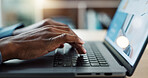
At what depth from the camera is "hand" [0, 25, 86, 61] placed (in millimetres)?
549

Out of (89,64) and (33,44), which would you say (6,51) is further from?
(89,64)

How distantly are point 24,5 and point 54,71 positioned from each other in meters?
2.43

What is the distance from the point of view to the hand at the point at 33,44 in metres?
0.55

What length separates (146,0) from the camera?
573 millimetres

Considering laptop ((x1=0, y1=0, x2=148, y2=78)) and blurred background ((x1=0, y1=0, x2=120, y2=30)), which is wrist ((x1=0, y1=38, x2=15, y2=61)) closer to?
Answer: laptop ((x1=0, y1=0, x2=148, y2=78))

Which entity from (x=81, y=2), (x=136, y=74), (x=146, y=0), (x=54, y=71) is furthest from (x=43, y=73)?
(x=81, y=2)

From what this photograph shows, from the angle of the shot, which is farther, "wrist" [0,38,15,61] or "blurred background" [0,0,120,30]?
"blurred background" [0,0,120,30]

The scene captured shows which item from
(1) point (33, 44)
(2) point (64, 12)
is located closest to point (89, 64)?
(1) point (33, 44)

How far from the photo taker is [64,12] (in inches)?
107

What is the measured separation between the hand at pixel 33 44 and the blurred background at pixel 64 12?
188 cm

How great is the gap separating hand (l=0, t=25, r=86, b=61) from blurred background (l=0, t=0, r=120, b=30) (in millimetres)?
1877

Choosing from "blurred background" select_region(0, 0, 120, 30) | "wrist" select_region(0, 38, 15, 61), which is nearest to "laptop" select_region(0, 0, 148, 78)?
"wrist" select_region(0, 38, 15, 61)

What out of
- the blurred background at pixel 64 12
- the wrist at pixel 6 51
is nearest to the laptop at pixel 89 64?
the wrist at pixel 6 51

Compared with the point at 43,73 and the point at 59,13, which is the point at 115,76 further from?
the point at 59,13
